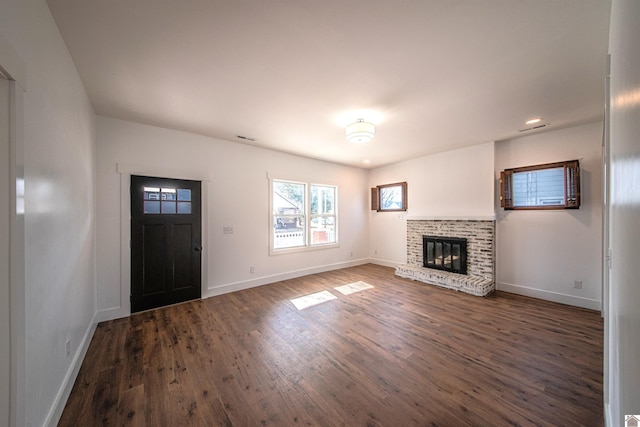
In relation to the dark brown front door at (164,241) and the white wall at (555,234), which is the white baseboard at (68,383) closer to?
the dark brown front door at (164,241)

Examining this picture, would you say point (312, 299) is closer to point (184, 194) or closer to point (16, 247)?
point (184, 194)

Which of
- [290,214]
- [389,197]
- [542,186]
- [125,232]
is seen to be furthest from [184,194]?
[542,186]

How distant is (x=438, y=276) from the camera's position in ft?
14.6

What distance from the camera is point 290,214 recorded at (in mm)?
5094

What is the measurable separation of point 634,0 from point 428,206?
4752mm

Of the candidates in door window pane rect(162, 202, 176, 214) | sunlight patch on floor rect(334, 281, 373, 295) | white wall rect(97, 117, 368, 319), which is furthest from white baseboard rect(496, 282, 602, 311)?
door window pane rect(162, 202, 176, 214)

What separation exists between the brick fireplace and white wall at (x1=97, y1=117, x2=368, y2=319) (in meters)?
1.99

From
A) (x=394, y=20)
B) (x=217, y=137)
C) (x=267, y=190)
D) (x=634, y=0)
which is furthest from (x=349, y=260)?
(x=634, y=0)

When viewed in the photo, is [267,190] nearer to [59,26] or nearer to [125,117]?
[125,117]

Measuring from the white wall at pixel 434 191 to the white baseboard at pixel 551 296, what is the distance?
132 cm

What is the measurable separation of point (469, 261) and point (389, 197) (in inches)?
95.2

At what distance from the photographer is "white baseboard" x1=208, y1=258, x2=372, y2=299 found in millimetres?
4004

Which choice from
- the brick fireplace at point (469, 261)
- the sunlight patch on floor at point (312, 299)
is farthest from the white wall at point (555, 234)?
the sunlight patch on floor at point (312, 299)

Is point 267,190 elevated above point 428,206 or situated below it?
above
